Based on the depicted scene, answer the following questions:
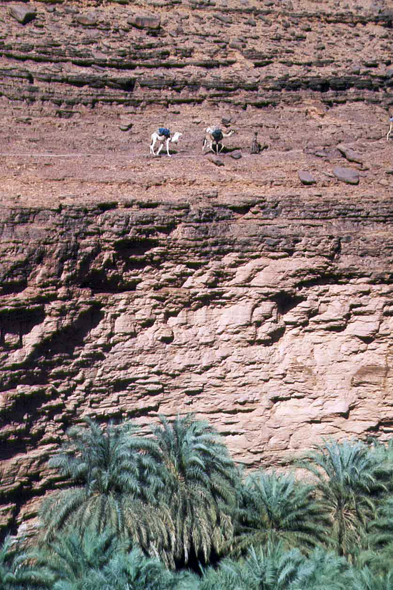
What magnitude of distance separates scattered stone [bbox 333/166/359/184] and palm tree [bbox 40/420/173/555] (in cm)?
715

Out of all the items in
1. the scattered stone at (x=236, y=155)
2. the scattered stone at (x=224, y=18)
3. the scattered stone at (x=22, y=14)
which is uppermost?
the scattered stone at (x=224, y=18)

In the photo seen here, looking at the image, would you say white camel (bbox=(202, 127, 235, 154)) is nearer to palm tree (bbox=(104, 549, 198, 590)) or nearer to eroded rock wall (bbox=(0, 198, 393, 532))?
eroded rock wall (bbox=(0, 198, 393, 532))

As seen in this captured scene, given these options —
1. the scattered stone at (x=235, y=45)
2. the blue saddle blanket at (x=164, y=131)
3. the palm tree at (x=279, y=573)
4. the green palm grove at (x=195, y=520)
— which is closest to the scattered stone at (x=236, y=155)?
the blue saddle blanket at (x=164, y=131)

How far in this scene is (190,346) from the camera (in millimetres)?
11695

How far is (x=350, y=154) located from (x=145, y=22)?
28.0ft

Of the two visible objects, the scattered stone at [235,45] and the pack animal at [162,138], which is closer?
the pack animal at [162,138]

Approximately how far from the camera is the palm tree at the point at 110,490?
9.82 metres

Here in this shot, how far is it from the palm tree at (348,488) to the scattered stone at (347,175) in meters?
5.77

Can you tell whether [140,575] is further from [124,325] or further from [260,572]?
[124,325]

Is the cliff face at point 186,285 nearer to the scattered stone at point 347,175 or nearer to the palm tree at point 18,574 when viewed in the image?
the scattered stone at point 347,175

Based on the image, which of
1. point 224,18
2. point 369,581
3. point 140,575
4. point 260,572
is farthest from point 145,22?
point 369,581

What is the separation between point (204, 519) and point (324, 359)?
4166 millimetres

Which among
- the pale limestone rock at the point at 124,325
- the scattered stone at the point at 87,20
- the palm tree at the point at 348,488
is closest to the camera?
the palm tree at the point at 348,488

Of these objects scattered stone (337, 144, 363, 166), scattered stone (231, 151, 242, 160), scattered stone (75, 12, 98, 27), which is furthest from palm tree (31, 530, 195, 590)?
scattered stone (75, 12, 98, 27)
